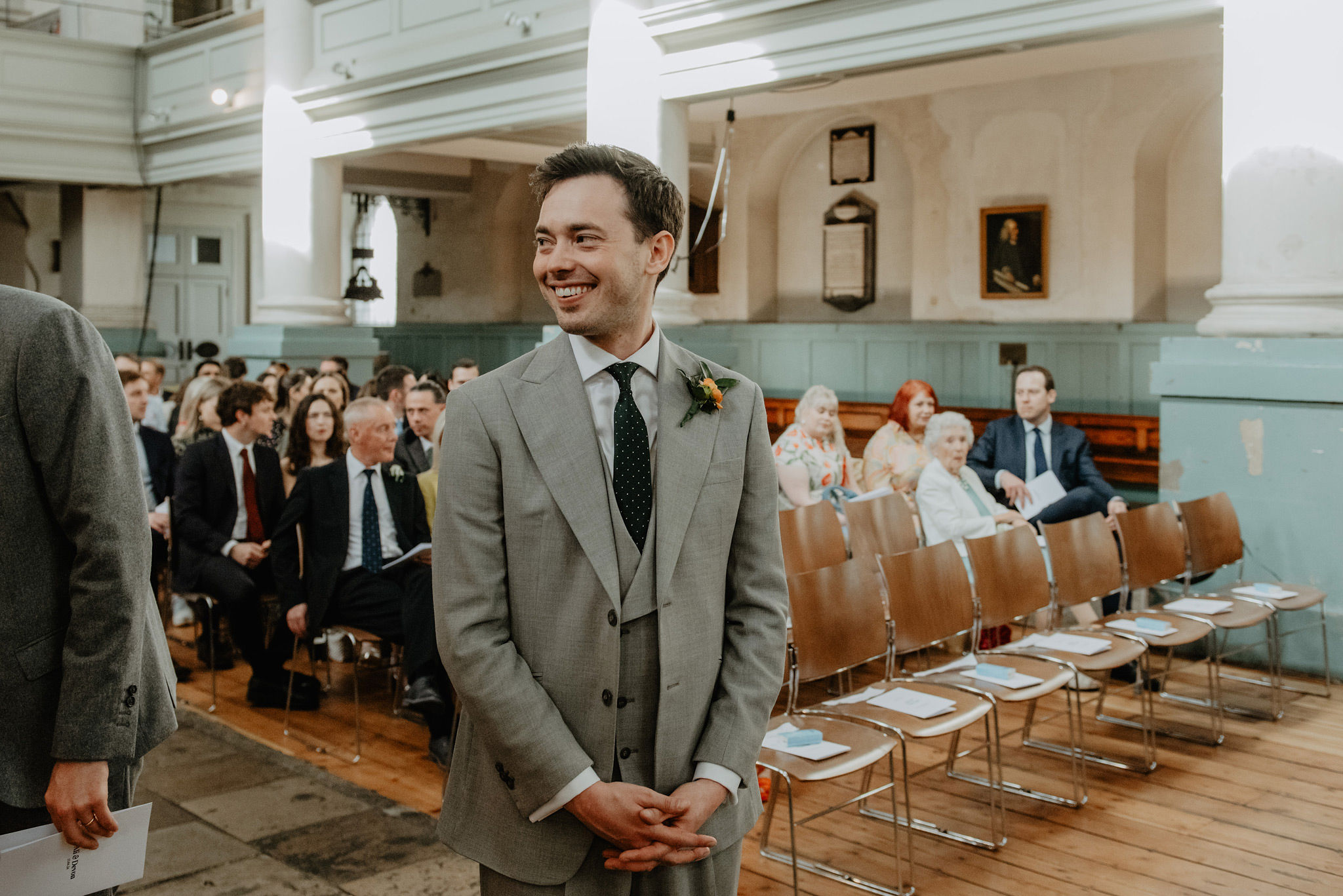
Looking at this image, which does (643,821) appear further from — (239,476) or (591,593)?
(239,476)

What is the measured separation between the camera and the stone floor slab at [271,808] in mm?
3885

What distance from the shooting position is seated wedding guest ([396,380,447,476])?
19.2 feet

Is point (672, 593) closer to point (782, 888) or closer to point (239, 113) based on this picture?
point (782, 888)

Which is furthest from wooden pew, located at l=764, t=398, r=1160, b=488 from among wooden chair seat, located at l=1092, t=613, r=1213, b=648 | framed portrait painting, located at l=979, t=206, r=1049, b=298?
wooden chair seat, located at l=1092, t=613, r=1213, b=648

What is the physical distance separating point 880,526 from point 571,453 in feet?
13.1

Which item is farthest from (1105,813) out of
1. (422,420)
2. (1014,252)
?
(1014,252)

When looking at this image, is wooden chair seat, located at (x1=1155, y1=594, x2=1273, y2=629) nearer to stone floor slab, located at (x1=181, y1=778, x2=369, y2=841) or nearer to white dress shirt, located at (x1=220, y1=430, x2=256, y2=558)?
stone floor slab, located at (x1=181, y1=778, x2=369, y2=841)

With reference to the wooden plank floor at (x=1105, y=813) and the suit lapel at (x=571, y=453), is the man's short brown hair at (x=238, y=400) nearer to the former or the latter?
the wooden plank floor at (x=1105, y=813)

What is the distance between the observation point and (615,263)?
1.74 metres

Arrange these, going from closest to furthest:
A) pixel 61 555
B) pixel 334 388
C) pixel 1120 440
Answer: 1. pixel 61 555
2. pixel 334 388
3. pixel 1120 440

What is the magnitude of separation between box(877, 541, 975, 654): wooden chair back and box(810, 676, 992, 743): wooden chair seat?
0.26 m

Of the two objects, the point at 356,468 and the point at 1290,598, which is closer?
the point at 356,468

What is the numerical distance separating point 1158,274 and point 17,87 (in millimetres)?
10842

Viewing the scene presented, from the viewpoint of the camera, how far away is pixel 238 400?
17.8 ft
